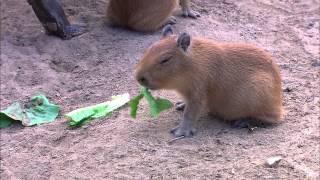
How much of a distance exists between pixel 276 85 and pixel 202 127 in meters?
0.73

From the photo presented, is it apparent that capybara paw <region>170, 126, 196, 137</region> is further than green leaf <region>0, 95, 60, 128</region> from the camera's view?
No

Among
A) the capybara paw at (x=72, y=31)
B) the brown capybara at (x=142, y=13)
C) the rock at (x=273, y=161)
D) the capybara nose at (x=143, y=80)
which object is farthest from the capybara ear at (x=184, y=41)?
the capybara paw at (x=72, y=31)

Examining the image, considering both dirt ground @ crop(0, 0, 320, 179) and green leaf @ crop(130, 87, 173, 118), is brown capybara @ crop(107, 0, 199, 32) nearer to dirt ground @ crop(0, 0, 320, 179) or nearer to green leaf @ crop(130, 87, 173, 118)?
dirt ground @ crop(0, 0, 320, 179)

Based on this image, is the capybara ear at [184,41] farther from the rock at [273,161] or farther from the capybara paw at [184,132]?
the rock at [273,161]

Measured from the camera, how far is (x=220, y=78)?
509 cm

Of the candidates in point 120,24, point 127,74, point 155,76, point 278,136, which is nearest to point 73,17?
point 120,24

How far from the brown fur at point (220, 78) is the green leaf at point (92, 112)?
851 millimetres

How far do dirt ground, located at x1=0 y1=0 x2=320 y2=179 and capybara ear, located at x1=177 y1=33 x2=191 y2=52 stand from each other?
697 millimetres

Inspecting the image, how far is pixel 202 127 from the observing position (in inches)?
202

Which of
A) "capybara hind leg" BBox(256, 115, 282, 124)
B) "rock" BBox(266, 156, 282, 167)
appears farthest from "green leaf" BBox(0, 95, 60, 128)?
"rock" BBox(266, 156, 282, 167)

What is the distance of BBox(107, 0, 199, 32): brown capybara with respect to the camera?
291 inches

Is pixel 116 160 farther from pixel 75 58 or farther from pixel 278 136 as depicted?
pixel 75 58

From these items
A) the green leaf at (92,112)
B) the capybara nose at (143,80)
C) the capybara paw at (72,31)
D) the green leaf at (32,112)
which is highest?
the capybara nose at (143,80)

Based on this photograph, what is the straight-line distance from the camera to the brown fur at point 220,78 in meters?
4.92
